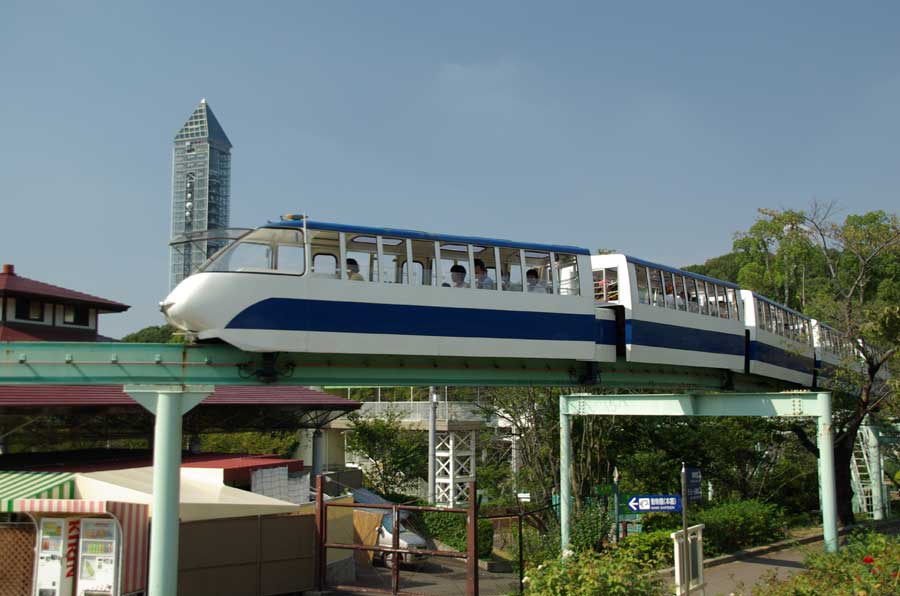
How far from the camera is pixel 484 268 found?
1402cm

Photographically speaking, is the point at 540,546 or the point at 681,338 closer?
the point at 681,338

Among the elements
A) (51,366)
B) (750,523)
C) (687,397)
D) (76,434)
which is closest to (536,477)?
(750,523)

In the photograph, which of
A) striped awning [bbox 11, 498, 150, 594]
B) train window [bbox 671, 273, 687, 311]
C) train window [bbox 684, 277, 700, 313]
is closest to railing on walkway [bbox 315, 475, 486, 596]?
striped awning [bbox 11, 498, 150, 594]

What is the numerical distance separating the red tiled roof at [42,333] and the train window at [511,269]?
17411 millimetres

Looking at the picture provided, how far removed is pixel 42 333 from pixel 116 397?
7.56 metres

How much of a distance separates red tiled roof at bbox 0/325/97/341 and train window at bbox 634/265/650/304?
62.1 ft

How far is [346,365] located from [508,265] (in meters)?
3.60

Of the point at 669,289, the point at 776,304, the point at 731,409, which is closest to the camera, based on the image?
the point at 731,409

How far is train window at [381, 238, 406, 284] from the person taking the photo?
42.1 feet

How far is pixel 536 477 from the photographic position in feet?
75.0

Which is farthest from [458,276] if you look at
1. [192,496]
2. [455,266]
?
[192,496]

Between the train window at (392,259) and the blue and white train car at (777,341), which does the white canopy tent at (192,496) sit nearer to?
the train window at (392,259)

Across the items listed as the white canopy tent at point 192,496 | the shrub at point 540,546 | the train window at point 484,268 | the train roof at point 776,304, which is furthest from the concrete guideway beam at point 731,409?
the train roof at point 776,304

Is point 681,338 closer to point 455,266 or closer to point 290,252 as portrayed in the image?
point 455,266
